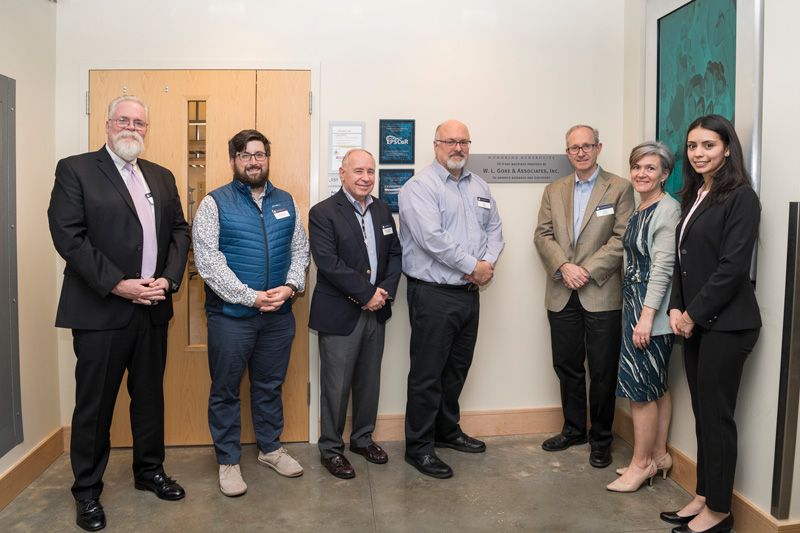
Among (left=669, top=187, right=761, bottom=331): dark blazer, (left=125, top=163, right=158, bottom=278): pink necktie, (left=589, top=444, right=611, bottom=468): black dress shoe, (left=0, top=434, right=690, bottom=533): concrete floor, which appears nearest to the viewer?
(left=669, top=187, right=761, bottom=331): dark blazer

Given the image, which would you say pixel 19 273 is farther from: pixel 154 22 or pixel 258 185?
pixel 154 22

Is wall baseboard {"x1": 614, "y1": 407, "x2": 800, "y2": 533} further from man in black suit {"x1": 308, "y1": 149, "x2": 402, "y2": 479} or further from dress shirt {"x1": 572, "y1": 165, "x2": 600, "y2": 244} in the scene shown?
man in black suit {"x1": 308, "y1": 149, "x2": 402, "y2": 479}

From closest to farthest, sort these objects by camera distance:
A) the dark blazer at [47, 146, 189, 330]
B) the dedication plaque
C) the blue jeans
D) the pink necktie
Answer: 1. the dark blazer at [47, 146, 189, 330]
2. the pink necktie
3. the blue jeans
4. the dedication plaque

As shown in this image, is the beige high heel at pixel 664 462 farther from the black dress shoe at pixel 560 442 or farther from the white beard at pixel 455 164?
the white beard at pixel 455 164

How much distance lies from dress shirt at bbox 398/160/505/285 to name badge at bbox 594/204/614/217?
591 mm

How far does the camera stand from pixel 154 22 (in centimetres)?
352

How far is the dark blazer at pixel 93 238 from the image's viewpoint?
261 centimetres

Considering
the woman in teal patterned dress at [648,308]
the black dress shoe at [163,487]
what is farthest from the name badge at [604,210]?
the black dress shoe at [163,487]

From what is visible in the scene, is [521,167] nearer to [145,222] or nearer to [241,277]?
[241,277]

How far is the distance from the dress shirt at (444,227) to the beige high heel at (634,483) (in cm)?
133

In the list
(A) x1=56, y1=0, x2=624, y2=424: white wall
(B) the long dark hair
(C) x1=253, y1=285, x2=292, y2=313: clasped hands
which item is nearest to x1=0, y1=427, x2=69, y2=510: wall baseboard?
(A) x1=56, y1=0, x2=624, y2=424: white wall

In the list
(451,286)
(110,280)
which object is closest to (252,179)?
(110,280)

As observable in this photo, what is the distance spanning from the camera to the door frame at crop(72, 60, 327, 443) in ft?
11.5

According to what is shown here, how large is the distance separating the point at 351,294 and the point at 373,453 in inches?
38.7
